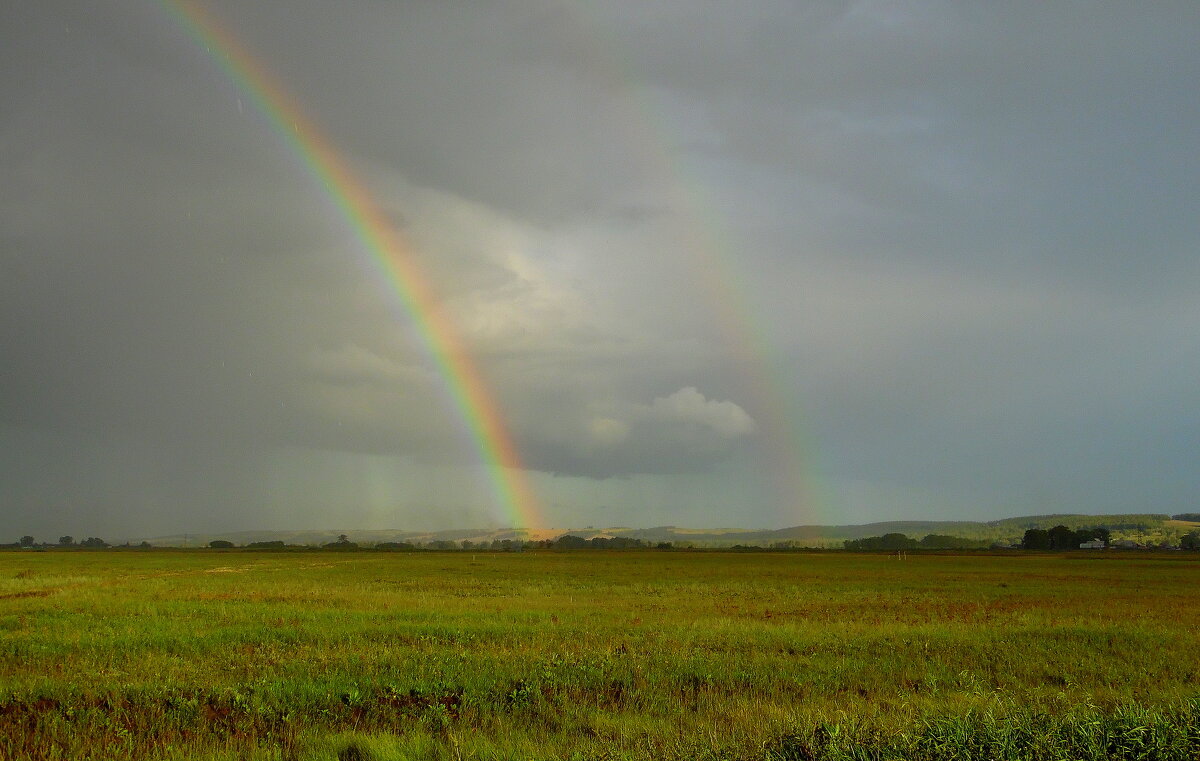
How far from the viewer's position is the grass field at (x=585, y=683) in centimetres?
862

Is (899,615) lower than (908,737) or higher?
lower

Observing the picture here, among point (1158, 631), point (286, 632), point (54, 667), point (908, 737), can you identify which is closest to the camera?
point (908, 737)

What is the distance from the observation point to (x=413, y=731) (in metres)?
9.92

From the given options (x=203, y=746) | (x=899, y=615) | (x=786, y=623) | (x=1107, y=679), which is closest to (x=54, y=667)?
(x=203, y=746)

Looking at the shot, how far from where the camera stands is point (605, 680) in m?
13.5

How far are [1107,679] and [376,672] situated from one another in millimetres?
13994

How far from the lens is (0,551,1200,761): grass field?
8625 millimetres

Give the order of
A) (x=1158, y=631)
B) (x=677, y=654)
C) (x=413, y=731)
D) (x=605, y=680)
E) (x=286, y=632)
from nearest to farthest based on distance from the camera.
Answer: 1. (x=413, y=731)
2. (x=605, y=680)
3. (x=677, y=654)
4. (x=286, y=632)
5. (x=1158, y=631)

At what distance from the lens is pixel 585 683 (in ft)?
43.4

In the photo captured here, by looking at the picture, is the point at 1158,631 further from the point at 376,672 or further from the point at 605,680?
the point at 376,672

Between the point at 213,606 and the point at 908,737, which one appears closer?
the point at 908,737

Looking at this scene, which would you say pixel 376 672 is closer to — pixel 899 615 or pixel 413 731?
pixel 413 731

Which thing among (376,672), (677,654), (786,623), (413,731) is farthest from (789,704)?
(786,623)

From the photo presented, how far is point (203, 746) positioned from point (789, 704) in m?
8.11
